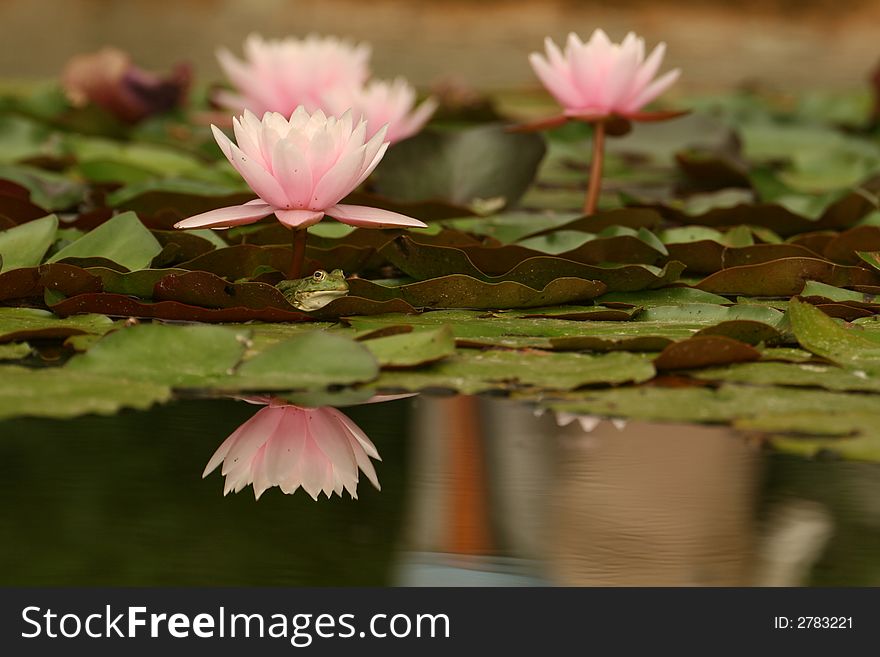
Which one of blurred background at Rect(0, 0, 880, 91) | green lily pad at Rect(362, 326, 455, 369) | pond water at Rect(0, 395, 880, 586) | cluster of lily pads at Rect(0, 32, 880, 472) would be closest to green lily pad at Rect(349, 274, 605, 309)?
cluster of lily pads at Rect(0, 32, 880, 472)

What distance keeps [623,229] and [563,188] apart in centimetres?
92

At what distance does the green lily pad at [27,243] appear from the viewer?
4.51 feet

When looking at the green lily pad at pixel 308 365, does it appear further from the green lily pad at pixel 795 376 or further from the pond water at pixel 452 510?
the green lily pad at pixel 795 376

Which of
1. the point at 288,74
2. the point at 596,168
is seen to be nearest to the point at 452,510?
the point at 596,168

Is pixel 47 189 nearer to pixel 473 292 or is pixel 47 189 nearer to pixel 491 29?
pixel 473 292

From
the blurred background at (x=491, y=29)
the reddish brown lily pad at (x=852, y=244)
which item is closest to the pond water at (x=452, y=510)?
the reddish brown lily pad at (x=852, y=244)

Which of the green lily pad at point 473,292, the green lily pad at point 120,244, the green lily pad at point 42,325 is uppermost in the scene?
the green lily pad at point 120,244

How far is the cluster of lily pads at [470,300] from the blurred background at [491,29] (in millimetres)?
3730

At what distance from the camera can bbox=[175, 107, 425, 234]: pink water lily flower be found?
1.21m

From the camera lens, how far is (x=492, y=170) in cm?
197

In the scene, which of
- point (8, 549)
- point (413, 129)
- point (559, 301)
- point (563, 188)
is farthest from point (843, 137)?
point (8, 549)

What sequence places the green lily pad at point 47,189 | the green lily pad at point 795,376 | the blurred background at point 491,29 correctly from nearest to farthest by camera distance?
1. the green lily pad at point 795,376
2. the green lily pad at point 47,189
3. the blurred background at point 491,29

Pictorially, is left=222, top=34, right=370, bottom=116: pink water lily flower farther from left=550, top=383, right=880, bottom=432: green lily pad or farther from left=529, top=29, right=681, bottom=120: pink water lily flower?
left=550, top=383, right=880, bottom=432: green lily pad

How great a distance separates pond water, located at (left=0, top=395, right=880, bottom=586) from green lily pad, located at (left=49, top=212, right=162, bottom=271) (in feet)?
1.33
